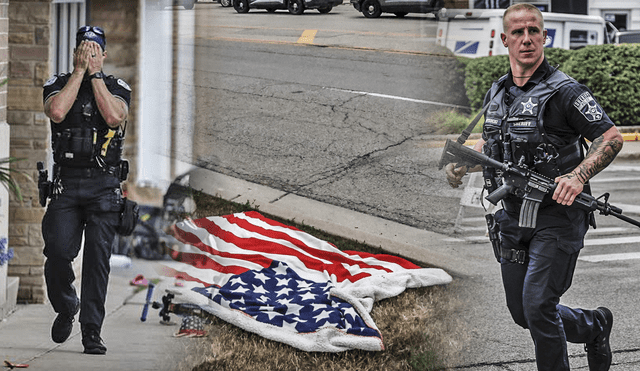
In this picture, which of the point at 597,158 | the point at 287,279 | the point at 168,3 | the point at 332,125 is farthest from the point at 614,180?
the point at 168,3

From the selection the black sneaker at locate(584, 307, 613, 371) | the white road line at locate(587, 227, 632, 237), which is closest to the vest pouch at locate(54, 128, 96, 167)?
the black sneaker at locate(584, 307, 613, 371)

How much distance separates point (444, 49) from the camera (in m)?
8.34

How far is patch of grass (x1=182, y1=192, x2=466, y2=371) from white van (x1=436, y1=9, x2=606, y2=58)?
246 centimetres

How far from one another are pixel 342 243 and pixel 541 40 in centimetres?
309

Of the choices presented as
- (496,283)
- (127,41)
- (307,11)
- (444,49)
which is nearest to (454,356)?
(496,283)

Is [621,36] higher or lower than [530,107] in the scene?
higher

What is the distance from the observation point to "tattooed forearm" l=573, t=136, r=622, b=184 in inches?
123

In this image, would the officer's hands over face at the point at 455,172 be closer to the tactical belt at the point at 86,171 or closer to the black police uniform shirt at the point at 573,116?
the black police uniform shirt at the point at 573,116

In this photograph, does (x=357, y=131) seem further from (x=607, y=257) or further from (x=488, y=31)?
(x=607, y=257)

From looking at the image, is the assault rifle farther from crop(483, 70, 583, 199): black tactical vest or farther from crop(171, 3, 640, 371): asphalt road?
crop(171, 3, 640, 371): asphalt road

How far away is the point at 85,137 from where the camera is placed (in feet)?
11.1

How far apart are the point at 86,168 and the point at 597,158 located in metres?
2.03

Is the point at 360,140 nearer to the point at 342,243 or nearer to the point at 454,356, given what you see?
the point at 342,243

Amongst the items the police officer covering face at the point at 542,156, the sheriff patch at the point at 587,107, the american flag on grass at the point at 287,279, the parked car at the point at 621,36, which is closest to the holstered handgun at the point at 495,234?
the police officer covering face at the point at 542,156
